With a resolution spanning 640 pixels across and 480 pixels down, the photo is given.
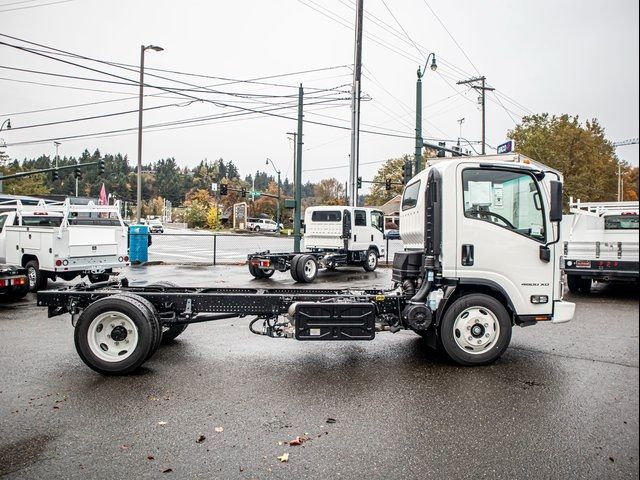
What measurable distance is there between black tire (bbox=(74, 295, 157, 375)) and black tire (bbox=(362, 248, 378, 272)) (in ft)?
41.5

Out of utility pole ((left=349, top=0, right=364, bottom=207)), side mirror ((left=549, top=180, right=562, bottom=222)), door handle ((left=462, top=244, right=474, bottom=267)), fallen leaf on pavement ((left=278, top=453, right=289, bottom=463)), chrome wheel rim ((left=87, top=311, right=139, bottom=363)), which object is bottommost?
fallen leaf on pavement ((left=278, top=453, right=289, bottom=463))

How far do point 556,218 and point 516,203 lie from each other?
64cm

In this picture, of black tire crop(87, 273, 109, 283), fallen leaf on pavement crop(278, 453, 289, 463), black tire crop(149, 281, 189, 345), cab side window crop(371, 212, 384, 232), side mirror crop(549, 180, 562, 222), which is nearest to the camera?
fallen leaf on pavement crop(278, 453, 289, 463)

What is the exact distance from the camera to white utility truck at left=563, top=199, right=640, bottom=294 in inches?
41.3

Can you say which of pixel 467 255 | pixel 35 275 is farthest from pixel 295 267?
pixel 467 255

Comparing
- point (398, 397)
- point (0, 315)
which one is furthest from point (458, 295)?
point (0, 315)

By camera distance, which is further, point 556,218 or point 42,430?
point 556,218

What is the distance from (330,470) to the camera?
3.38 meters

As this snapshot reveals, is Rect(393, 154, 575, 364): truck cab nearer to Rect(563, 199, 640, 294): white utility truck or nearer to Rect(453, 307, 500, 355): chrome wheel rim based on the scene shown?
Rect(453, 307, 500, 355): chrome wheel rim

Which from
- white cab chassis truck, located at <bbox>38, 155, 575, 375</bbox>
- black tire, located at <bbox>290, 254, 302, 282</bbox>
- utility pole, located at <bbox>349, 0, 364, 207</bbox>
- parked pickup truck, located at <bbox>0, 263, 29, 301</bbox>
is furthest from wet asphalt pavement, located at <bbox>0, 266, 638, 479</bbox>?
utility pole, located at <bbox>349, 0, 364, 207</bbox>

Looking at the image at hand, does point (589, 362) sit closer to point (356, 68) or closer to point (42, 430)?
point (42, 430)

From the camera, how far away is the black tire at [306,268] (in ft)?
47.8

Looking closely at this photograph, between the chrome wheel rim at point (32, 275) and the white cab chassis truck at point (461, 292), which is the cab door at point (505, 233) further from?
the chrome wheel rim at point (32, 275)

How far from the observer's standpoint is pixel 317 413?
4422 millimetres
